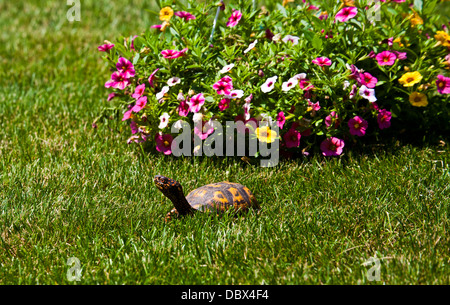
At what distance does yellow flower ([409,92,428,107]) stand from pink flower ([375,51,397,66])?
255 millimetres

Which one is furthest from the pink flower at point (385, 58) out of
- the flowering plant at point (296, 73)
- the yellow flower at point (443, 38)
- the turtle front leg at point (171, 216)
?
the turtle front leg at point (171, 216)

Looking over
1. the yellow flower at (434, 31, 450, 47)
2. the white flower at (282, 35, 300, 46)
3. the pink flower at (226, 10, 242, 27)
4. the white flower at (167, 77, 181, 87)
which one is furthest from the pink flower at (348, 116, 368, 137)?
the white flower at (167, 77, 181, 87)

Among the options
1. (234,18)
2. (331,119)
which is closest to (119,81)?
(234,18)

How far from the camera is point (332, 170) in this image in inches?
128

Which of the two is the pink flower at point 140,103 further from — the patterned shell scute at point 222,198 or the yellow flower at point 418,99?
the yellow flower at point 418,99

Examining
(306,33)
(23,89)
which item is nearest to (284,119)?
(306,33)

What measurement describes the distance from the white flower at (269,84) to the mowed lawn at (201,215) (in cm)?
50

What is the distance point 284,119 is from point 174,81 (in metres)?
0.75

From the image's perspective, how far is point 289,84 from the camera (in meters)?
3.24

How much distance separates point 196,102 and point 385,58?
1225 mm

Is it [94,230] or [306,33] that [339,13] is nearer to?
[306,33]

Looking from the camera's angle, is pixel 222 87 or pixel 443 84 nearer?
pixel 222 87

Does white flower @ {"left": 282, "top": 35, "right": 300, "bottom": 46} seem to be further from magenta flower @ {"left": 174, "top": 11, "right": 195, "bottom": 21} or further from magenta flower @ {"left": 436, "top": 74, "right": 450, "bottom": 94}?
magenta flower @ {"left": 436, "top": 74, "right": 450, "bottom": 94}

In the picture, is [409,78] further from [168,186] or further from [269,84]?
[168,186]
